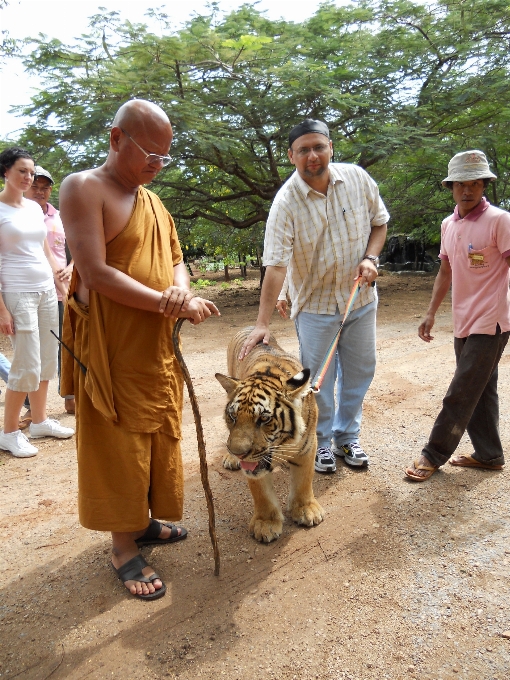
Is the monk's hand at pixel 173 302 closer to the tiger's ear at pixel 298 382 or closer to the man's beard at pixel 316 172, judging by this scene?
the tiger's ear at pixel 298 382

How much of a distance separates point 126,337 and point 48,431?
9.60ft

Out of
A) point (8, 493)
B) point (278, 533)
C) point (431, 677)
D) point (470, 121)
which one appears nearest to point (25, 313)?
point (8, 493)

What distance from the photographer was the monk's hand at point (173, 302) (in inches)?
98.6

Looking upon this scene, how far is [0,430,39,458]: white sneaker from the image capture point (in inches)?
187

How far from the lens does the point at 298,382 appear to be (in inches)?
121

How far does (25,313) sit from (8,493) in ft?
5.27

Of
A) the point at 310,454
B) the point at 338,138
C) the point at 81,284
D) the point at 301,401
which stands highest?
the point at 338,138

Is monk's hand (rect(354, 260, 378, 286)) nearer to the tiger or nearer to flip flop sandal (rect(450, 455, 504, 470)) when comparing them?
the tiger

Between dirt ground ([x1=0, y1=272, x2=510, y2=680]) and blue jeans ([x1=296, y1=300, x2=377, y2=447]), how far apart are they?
40 cm

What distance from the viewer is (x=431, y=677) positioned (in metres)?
2.24

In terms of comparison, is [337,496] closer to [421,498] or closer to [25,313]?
[421,498]

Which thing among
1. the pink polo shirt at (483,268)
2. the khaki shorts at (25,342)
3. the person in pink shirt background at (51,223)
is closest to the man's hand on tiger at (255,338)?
the pink polo shirt at (483,268)

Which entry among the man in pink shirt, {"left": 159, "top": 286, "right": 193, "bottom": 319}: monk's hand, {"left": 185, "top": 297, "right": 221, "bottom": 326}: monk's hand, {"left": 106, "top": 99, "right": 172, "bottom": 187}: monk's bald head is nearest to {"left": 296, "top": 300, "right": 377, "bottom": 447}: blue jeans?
the man in pink shirt

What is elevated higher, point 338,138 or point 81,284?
point 338,138
